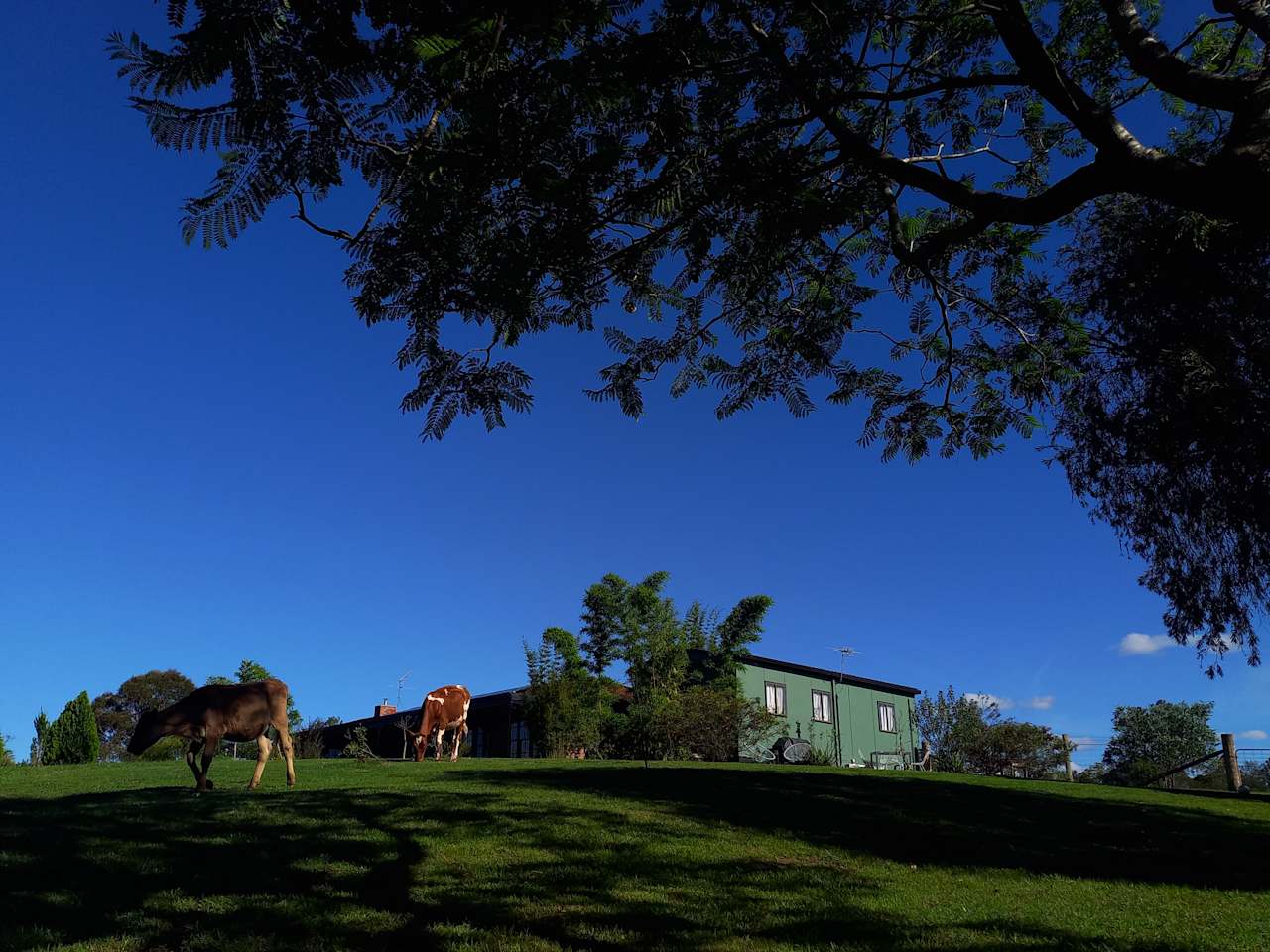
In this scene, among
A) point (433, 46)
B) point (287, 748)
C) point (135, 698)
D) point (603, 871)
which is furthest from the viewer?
point (135, 698)

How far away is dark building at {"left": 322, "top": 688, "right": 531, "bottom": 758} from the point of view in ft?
142

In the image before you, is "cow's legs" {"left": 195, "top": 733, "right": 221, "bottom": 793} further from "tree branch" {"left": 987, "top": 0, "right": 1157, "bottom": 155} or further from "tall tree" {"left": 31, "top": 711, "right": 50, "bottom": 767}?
"tall tree" {"left": 31, "top": 711, "right": 50, "bottom": 767}

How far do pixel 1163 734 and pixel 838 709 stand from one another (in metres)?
48.7

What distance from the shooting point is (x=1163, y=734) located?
7856cm

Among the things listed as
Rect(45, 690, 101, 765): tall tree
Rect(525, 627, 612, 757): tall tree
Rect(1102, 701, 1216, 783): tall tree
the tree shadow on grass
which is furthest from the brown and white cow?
Rect(1102, 701, 1216, 783): tall tree

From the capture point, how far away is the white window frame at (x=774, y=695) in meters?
43.5

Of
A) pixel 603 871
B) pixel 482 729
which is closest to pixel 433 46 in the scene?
pixel 603 871

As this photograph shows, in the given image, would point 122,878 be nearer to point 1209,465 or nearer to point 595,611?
point 1209,465

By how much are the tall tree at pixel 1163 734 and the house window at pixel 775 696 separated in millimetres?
45232

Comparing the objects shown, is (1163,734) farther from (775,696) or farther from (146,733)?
(146,733)

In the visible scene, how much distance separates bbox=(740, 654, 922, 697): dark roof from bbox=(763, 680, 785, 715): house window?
0.85 m

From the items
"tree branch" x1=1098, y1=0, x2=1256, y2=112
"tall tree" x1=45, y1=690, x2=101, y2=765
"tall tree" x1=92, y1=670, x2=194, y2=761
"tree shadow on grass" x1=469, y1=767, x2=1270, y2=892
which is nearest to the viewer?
"tree branch" x1=1098, y1=0, x2=1256, y2=112

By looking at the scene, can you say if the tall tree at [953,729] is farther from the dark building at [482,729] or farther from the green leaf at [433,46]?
the green leaf at [433,46]

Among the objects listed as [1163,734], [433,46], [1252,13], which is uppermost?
[1252,13]
